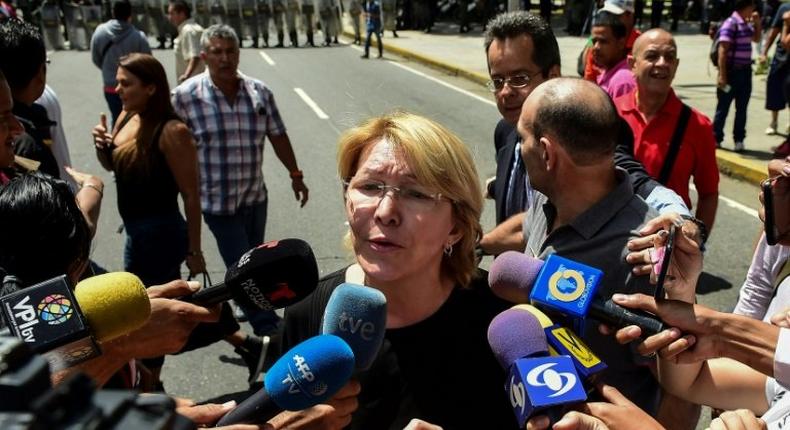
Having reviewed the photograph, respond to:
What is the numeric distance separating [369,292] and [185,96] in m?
3.00

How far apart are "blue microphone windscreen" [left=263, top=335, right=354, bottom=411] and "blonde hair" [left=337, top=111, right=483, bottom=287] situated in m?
0.68

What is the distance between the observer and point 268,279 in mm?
1719

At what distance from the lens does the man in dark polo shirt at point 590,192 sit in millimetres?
2160

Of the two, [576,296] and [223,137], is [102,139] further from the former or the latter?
[576,296]

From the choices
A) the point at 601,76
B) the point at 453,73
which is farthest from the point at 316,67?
the point at 601,76

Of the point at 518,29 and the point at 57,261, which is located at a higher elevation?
the point at 518,29

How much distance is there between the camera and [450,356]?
6.48 feet

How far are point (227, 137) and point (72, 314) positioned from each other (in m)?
3.09

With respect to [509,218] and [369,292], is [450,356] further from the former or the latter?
[509,218]

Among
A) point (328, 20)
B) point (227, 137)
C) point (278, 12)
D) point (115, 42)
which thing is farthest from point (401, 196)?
point (278, 12)

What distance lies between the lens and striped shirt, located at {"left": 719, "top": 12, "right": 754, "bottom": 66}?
8.39m

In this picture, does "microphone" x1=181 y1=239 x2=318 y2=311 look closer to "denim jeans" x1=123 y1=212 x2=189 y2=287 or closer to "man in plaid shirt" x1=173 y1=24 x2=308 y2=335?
"denim jeans" x1=123 y1=212 x2=189 y2=287

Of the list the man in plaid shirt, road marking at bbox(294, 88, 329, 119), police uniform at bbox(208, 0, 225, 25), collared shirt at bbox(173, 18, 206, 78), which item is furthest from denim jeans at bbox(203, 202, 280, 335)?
police uniform at bbox(208, 0, 225, 25)

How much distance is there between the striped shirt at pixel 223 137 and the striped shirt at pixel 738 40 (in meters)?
6.39
